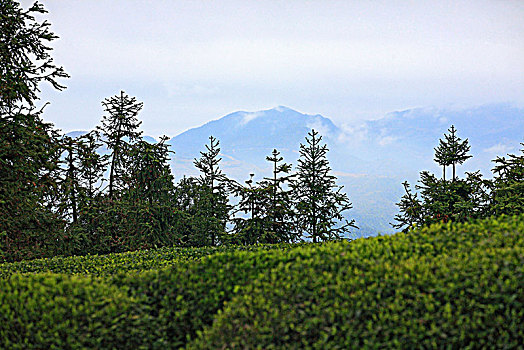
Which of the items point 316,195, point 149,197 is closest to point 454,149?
point 316,195

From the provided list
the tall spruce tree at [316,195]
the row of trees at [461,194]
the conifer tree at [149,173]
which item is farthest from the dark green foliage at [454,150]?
the conifer tree at [149,173]

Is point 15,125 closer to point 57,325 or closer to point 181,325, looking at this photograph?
point 57,325

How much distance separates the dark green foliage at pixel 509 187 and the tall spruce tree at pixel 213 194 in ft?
27.7

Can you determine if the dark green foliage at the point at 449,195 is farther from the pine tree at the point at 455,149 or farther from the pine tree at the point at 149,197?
the pine tree at the point at 149,197

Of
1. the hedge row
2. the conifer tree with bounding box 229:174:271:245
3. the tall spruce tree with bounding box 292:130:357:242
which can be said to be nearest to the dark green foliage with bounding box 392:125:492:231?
the tall spruce tree with bounding box 292:130:357:242

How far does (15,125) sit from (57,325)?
7076mm

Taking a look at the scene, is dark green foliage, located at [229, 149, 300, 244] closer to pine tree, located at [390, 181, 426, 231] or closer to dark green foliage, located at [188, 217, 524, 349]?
pine tree, located at [390, 181, 426, 231]

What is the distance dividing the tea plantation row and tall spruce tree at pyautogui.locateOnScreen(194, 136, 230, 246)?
360 inches

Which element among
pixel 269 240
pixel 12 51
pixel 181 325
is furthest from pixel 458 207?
pixel 12 51

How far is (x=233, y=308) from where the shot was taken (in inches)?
177

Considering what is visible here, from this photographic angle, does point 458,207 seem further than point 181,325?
Yes

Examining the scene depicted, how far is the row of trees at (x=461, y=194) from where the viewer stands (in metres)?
11.7

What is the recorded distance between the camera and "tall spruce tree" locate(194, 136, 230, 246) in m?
14.6

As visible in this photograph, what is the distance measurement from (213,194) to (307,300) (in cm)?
1082
